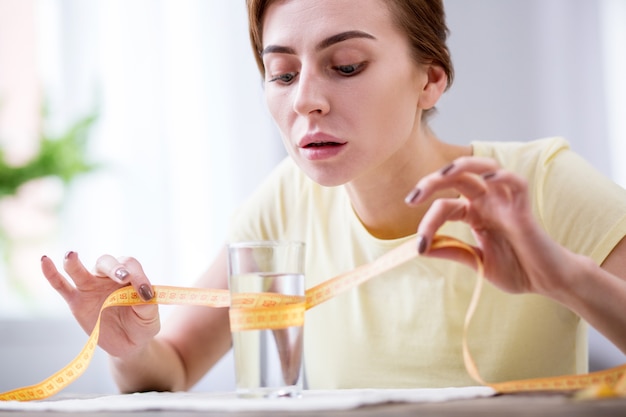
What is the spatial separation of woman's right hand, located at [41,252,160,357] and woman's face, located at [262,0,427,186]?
17.6 inches

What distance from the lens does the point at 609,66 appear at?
11.3 feet

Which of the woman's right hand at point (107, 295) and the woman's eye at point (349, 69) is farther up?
the woman's eye at point (349, 69)

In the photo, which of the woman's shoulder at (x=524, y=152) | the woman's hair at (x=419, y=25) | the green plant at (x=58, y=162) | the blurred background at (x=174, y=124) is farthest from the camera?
the green plant at (x=58, y=162)

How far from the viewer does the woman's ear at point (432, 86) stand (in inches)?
71.8

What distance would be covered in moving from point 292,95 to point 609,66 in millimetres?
2340

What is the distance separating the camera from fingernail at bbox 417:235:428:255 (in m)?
1.16

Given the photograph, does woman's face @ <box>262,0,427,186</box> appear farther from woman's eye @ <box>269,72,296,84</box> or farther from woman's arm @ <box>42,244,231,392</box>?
woman's arm @ <box>42,244,231,392</box>

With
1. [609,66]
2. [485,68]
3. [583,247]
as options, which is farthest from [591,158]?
[583,247]

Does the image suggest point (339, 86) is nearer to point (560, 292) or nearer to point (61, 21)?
point (560, 292)

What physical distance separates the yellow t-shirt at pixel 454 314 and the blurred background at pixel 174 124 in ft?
5.24

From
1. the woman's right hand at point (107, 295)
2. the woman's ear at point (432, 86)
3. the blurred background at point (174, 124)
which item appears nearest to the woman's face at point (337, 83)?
the woman's ear at point (432, 86)

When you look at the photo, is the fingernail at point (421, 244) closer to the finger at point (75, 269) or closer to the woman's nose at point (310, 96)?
the woman's nose at point (310, 96)

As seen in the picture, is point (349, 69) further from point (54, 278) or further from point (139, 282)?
point (54, 278)

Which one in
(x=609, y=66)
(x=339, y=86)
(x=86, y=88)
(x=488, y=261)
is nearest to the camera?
(x=488, y=261)
